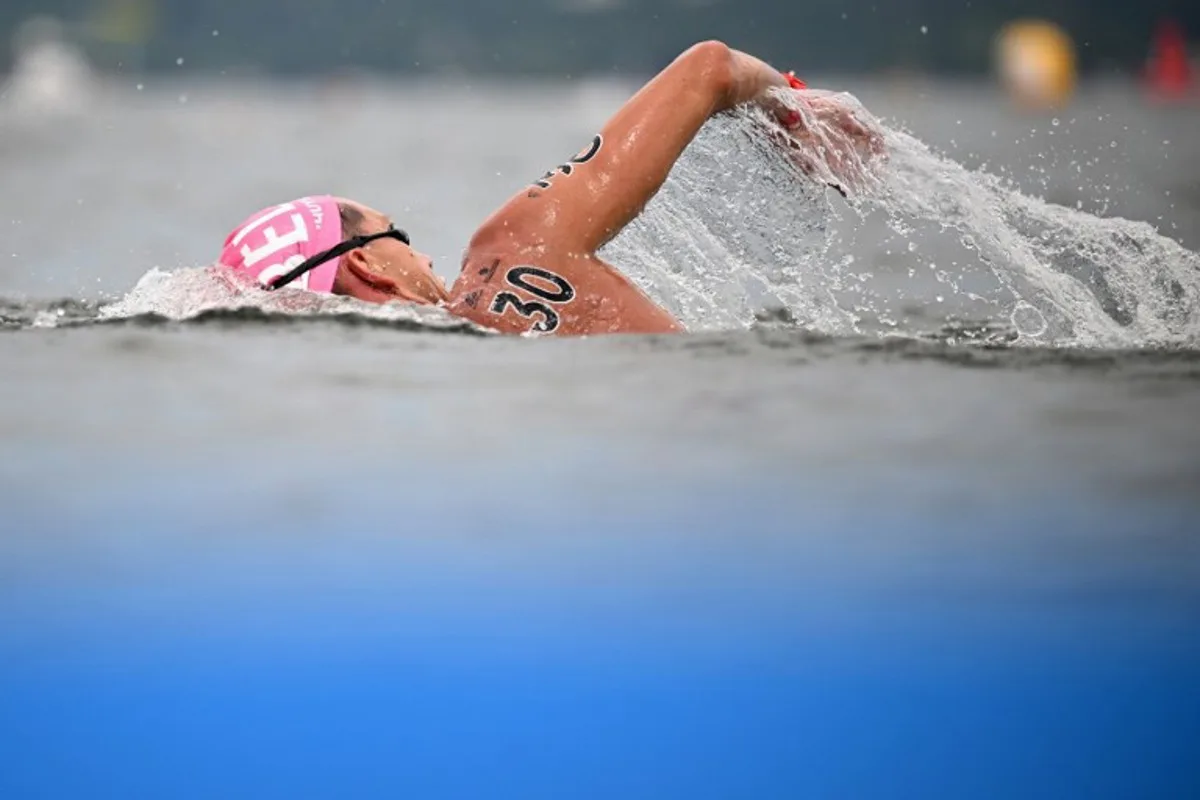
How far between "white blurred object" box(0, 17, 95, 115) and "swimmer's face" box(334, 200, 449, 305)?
101ft

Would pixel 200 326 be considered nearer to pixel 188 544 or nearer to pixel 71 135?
pixel 188 544

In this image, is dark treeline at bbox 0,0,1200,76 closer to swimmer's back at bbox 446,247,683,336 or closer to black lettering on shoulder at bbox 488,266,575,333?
swimmer's back at bbox 446,247,683,336

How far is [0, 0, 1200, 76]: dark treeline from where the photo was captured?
50.5 meters

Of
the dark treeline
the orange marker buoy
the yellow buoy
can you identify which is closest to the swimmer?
the orange marker buoy

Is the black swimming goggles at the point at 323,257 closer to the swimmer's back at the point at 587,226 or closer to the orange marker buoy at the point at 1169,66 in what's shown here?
the swimmer's back at the point at 587,226

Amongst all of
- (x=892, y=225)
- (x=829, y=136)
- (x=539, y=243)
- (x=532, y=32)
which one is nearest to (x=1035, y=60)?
(x=532, y=32)

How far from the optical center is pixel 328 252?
15.4 ft

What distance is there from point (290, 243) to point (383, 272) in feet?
0.89

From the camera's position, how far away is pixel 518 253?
471 centimetres

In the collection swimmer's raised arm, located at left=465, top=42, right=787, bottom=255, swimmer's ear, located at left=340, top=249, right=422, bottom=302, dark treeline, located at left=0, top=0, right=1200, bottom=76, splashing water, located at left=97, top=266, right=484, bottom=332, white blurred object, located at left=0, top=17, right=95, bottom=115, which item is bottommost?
splashing water, located at left=97, top=266, right=484, bottom=332

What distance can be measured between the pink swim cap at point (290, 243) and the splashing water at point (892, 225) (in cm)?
118

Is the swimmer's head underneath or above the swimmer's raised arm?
underneath

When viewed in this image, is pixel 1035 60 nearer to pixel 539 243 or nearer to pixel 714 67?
pixel 714 67

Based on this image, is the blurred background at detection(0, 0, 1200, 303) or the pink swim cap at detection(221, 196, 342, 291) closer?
the pink swim cap at detection(221, 196, 342, 291)
